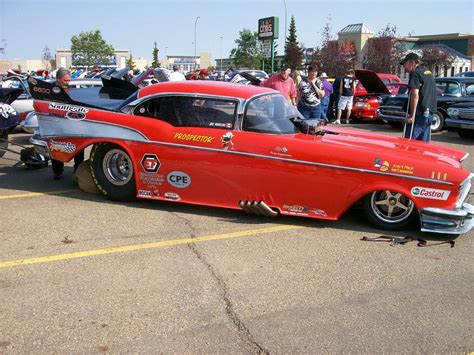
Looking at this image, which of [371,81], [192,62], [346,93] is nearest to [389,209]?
[346,93]

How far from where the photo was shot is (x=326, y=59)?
1693 inches

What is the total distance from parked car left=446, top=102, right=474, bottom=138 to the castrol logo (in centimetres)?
788

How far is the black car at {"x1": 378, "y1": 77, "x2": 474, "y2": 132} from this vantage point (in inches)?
541

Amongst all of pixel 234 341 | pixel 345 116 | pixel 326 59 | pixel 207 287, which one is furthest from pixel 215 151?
pixel 326 59

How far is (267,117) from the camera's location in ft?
18.4

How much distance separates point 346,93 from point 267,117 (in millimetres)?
10147

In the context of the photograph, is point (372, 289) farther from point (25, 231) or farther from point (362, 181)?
point (25, 231)

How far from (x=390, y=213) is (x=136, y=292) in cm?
291

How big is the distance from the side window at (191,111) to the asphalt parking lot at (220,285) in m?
1.08

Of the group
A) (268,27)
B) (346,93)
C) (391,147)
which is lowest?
(391,147)

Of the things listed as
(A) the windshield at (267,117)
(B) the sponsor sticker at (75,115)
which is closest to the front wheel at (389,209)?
(A) the windshield at (267,117)

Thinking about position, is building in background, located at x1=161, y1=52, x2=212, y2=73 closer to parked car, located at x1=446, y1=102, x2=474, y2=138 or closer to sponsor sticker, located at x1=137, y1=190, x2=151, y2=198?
parked car, located at x1=446, y1=102, x2=474, y2=138

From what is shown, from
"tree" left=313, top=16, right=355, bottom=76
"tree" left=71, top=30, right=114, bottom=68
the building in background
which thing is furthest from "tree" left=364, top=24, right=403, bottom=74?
the building in background

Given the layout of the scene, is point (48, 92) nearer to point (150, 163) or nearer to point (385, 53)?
point (150, 163)
